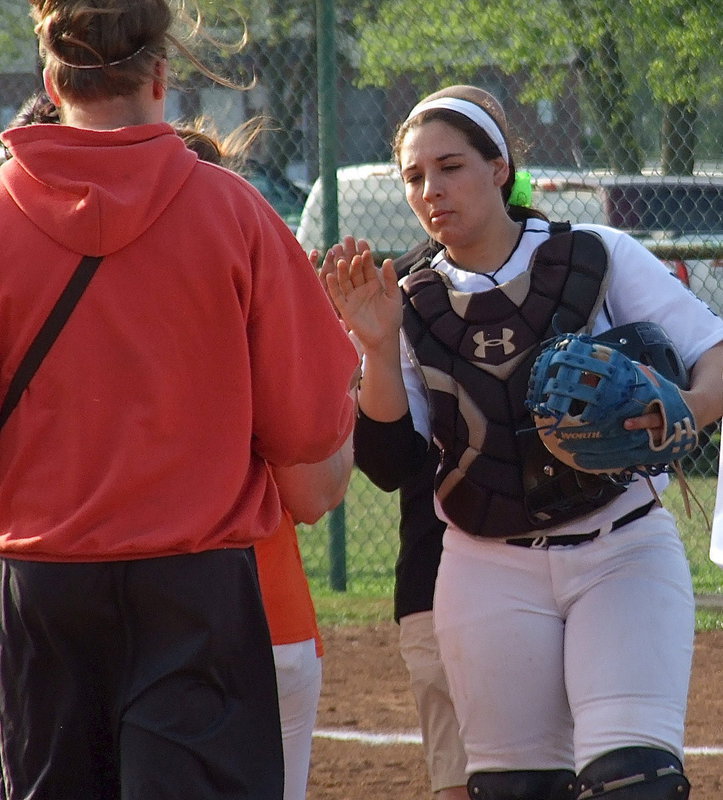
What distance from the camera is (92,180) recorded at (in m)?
2.09

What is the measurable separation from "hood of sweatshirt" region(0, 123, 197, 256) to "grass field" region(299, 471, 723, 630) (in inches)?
166

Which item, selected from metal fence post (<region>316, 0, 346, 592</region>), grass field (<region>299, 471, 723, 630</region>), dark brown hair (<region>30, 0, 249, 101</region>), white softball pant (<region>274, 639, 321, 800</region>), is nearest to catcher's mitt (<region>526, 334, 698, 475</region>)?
white softball pant (<region>274, 639, 321, 800</region>)

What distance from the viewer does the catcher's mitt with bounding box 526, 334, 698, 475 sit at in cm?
268

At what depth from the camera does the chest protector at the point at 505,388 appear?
287cm

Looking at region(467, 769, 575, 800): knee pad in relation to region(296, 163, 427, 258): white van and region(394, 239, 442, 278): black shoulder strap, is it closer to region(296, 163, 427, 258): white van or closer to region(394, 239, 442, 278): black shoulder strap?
region(394, 239, 442, 278): black shoulder strap

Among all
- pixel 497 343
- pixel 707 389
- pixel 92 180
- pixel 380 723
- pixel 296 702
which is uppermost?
pixel 92 180

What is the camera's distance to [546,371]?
8.86 ft

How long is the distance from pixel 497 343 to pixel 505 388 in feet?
0.35

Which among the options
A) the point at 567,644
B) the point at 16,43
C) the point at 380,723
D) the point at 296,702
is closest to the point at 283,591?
the point at 296,702

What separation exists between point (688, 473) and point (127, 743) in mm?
6542

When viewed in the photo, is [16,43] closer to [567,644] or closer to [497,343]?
[497,343]

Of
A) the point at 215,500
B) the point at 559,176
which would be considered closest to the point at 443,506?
the point at 215,500

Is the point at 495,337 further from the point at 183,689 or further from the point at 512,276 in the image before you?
the point at 183,689

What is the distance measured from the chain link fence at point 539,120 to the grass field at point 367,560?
0.02 meters
